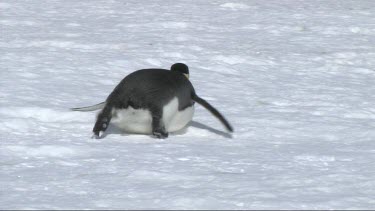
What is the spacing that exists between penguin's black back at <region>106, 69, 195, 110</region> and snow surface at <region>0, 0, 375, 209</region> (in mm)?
200

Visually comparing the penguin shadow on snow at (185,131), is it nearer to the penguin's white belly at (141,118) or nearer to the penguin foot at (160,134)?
the penguin's white belly at (141,118)

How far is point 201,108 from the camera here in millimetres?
5359

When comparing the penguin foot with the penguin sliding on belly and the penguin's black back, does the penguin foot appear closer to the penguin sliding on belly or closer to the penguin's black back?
the penguin sliding on belly

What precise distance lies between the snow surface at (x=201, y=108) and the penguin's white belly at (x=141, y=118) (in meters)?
0.06

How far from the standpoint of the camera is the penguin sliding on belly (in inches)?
170

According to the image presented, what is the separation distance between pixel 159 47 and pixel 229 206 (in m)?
4.64

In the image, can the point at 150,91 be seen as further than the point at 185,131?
No

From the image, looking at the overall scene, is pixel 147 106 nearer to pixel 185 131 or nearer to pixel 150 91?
pixel 150 91

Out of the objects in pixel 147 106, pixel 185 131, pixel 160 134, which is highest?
pixel 147 106

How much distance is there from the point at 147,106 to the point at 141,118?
90 mm

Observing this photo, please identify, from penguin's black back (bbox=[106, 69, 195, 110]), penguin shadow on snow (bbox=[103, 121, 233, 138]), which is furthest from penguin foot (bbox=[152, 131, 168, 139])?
penguin shadow on snow (bbox=[103, 121, 233, 138])

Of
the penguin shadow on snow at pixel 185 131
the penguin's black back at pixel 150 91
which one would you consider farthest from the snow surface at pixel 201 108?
the penguin's black back at pixel 150 91

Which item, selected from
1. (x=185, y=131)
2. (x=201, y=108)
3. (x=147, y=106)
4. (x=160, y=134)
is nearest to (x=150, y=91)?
(x=147, y=106)

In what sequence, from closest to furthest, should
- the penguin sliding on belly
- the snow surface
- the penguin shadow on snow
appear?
the snow surface → the penguin sliding on belly → the penguin shadow on snow
